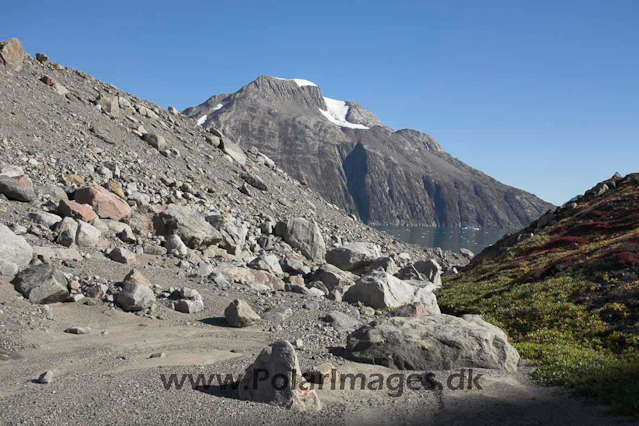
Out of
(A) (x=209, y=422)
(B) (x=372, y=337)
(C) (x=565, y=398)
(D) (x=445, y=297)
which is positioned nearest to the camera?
(A) (x=209, y=422)

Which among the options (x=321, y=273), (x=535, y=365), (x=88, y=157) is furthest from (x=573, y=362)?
(x=88, y=157)

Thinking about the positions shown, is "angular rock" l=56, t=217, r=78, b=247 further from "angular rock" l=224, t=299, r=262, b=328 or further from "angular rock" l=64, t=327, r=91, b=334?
"angular rock" l=224, t=299, r=262, b=328

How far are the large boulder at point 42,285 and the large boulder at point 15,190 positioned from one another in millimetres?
7855

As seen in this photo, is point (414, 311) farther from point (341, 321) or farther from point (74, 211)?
point (74, 211)

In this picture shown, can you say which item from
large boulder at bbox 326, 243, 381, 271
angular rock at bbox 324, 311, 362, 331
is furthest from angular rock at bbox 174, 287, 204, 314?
large boulder at bbox 326, 243, 381, 271

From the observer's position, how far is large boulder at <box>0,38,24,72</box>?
1547 inches

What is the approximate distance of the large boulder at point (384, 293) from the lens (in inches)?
888

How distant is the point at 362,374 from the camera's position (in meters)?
13.4

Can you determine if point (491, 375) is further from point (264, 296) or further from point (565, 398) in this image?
point (264, 296)

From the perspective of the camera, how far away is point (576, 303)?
21.8 metres

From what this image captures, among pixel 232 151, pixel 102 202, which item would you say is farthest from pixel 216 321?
pixel 232 151

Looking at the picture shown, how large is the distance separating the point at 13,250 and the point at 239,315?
26.8ft

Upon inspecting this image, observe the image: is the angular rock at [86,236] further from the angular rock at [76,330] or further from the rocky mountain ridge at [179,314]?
the angular rock at [76,330]

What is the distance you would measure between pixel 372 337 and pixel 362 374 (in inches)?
57.3
